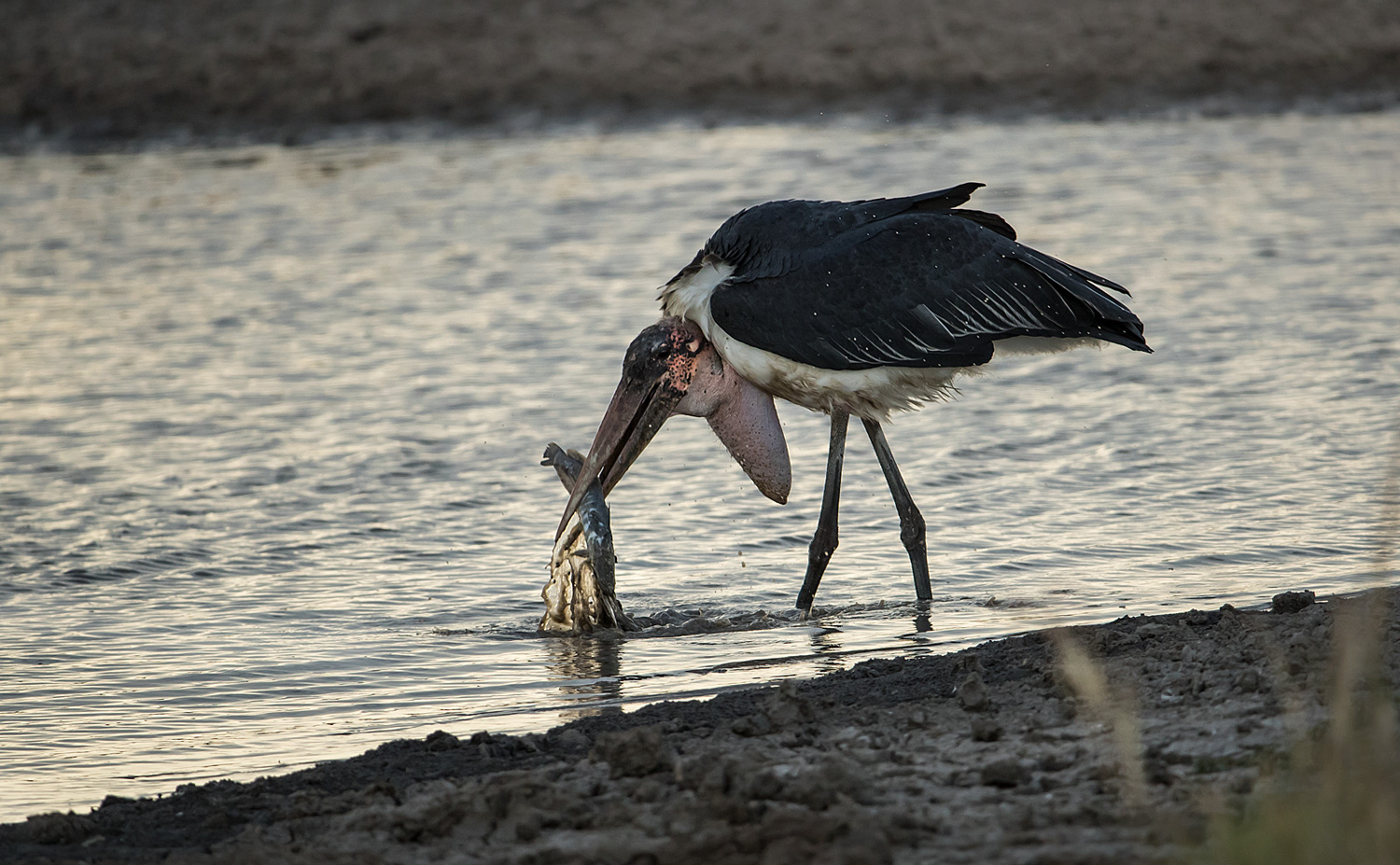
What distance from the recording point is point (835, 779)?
3645 millimetres

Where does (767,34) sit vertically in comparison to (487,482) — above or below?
above

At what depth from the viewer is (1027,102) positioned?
1864 centimetres

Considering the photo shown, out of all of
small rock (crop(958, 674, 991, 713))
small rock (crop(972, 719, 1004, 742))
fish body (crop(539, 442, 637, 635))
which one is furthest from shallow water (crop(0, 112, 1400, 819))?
small rock (crop(972, 719, 1004, 742))

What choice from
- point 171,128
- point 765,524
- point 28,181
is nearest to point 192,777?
point 765,524

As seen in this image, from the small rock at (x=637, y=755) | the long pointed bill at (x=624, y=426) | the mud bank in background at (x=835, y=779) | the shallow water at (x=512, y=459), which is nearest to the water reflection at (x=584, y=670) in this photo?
the shallow water at (x=512, y=459)

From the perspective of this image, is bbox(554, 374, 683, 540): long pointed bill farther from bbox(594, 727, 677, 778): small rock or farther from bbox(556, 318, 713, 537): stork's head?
bbox(594, 727, 677, 778): small rock

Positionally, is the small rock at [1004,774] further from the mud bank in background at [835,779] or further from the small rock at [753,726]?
the small rock at [753,726]

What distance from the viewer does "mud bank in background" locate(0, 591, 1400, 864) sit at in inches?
133

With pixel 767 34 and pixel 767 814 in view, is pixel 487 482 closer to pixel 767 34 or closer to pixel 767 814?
pixel 767 814

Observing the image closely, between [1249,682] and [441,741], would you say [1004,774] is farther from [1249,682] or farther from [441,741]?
[441,741]

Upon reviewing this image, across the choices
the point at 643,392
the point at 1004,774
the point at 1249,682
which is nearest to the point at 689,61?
the point at 643,392

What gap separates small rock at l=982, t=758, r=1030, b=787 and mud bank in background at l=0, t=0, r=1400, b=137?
15466mm

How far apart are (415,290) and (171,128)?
24.1ft

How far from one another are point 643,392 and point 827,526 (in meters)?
0.80
